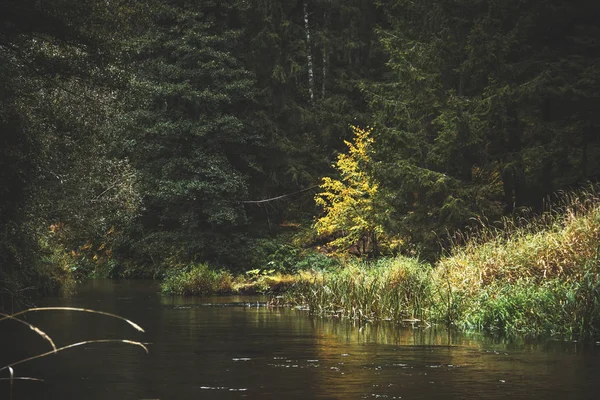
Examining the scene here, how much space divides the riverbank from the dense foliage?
4682 millimetres

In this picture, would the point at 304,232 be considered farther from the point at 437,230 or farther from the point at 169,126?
the point at 437,230

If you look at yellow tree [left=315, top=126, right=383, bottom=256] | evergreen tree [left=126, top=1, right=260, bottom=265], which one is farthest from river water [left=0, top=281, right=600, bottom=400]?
evergreen tree [left=126, top=1, right=260, bottom=265]

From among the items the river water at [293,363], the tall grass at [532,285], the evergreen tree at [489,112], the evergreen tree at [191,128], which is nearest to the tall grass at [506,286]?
the tall grass at [532,285]

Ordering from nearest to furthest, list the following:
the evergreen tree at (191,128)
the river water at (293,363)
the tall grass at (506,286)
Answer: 1. the river water at (293,363)
2. the tall grass at (506,286)
3. the evergreen tree at (191,128)

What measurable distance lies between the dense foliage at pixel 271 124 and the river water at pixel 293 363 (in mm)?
4907

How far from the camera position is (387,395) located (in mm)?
9242

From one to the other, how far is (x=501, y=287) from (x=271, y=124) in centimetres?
2865

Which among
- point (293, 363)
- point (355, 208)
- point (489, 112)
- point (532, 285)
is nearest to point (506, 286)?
point (532, 285)

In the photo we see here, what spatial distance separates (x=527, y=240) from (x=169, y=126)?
24.1 m

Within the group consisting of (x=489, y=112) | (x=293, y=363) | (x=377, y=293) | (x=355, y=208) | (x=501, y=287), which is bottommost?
(x=293, y=363)

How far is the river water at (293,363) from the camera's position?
31.4 ft

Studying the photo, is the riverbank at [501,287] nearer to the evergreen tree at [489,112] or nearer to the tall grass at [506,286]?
the tall grass at [506,286]

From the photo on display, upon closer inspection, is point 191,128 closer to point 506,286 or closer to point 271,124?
point 271,124

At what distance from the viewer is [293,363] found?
1206cm
